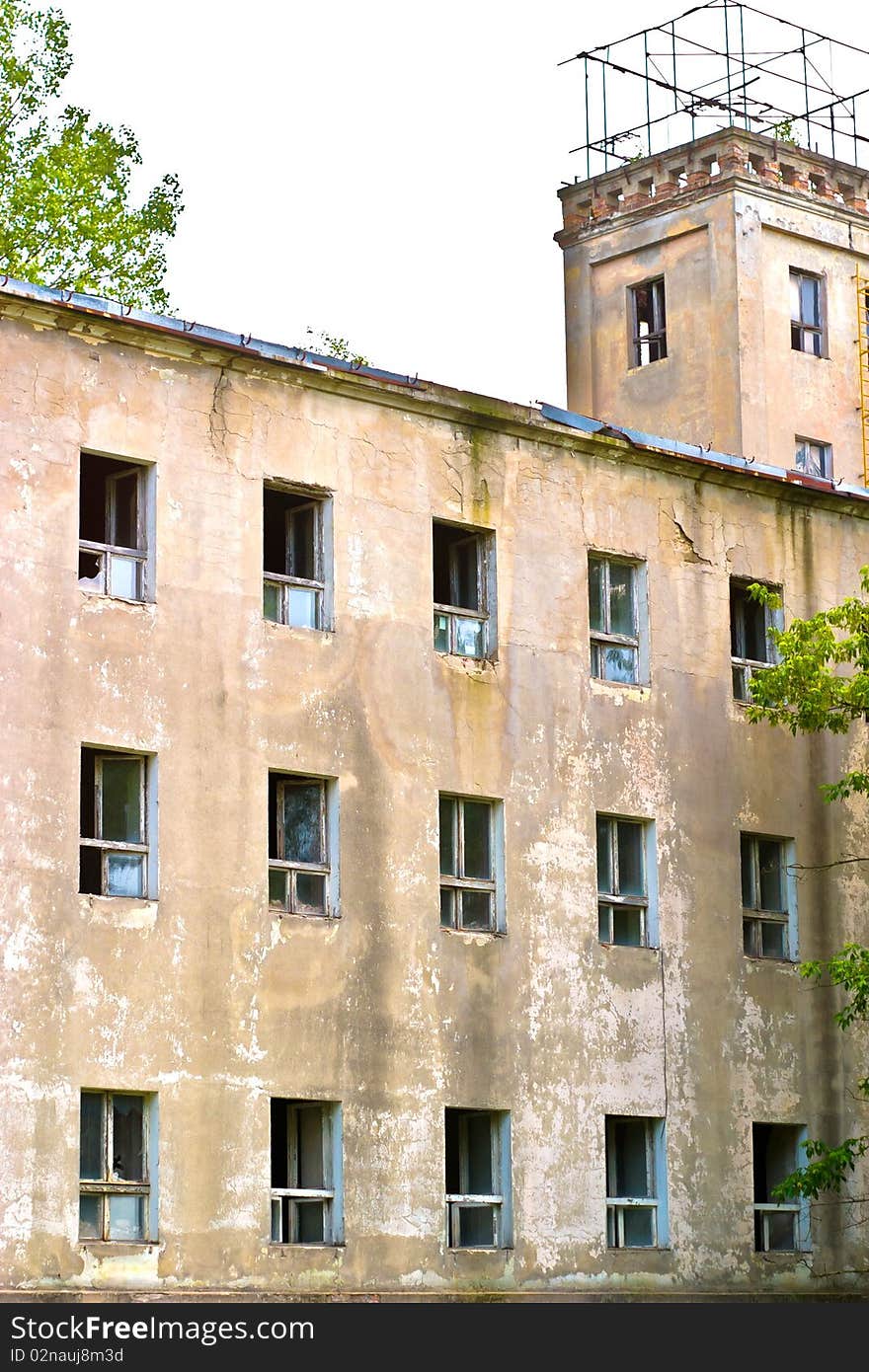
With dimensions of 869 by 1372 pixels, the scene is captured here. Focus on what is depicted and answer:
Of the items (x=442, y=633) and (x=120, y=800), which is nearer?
(x=120, y=800)

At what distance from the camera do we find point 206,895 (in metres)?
23.2

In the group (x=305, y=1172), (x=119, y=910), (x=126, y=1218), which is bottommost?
(x=126, y=1218)

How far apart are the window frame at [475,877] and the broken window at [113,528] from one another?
4208 mm

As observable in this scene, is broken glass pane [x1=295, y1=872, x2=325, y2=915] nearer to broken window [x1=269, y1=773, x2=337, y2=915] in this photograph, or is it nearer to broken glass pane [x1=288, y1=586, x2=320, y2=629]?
broken window [x1=269, y1=773, x2=337, y2=915]

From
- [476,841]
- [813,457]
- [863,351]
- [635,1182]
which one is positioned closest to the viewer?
[476,841]

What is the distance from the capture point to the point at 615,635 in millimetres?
27703

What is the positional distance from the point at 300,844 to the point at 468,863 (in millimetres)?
2199

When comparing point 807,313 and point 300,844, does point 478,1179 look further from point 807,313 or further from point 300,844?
point 807,313

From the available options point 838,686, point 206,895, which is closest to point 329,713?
point 206,895

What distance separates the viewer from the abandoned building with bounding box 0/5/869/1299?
2244 centimetres

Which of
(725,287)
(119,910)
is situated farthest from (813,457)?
(119,910)

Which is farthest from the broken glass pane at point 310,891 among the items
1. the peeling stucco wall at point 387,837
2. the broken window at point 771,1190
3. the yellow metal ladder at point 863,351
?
the yellow metal ladder at point 863,351

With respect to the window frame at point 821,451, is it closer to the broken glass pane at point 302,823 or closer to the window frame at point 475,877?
the window frame at point 475,877

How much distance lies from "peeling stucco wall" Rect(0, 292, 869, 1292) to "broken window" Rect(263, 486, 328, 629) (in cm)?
24
